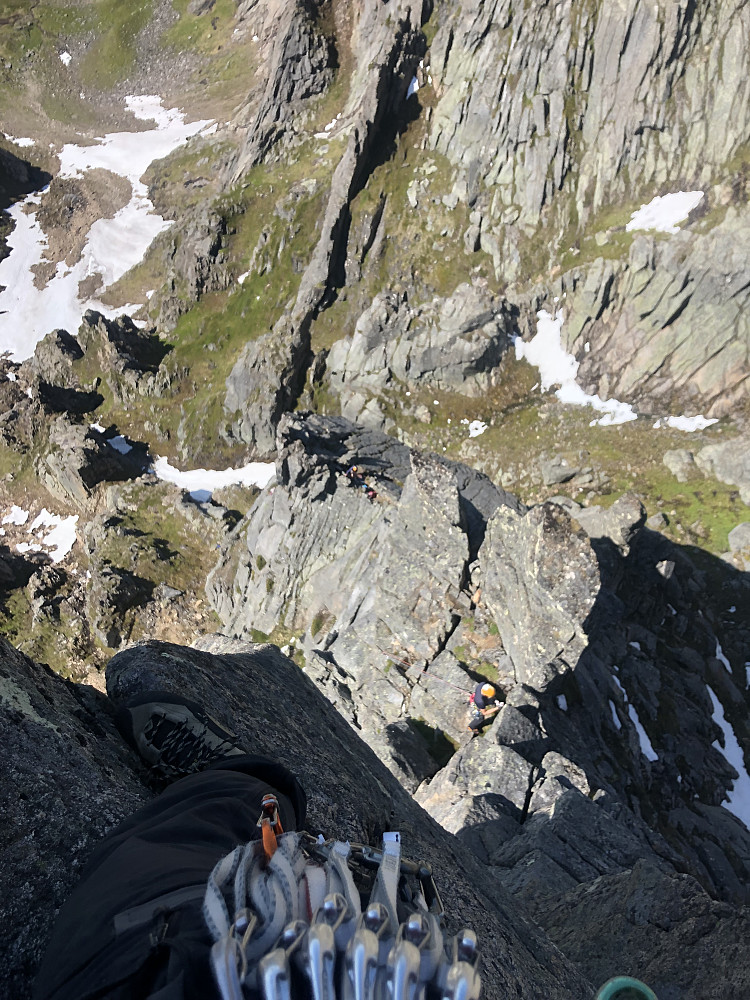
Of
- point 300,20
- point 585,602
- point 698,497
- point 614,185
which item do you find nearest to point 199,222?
point 300,20

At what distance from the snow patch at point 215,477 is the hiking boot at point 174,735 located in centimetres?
5073

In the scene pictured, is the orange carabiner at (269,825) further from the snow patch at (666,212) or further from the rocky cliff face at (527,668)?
the snow patch at (666,212)

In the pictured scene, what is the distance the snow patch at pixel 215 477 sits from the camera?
56969mm

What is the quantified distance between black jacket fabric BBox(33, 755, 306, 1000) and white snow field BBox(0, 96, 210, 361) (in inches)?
3309

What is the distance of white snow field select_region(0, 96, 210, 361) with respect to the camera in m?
77.4

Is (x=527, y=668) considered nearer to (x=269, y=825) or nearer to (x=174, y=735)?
(x=174, y=735)

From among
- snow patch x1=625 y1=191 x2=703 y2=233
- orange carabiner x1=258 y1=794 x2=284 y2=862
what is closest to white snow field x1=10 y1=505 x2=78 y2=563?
orange carabiner x1=258 y1=794 x2=284 y2=862

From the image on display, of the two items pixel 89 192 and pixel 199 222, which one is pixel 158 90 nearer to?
pixel 89 192

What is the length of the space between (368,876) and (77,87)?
159m

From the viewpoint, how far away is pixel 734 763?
1118 inches

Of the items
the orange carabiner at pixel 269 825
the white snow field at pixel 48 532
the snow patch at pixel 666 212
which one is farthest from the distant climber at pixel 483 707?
the white snow field at pixel 48 532

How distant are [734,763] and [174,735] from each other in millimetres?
32783

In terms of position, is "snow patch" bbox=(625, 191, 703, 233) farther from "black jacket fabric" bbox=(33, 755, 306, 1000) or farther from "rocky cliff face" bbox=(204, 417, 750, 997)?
"black jacket fabric" bbox=(33, 755, 306, 1000)

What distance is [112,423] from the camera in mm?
65125
